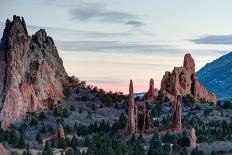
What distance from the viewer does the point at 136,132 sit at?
18962cm

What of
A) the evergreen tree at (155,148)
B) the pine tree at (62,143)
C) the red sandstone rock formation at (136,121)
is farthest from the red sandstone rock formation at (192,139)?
the pine tree at (62,143)

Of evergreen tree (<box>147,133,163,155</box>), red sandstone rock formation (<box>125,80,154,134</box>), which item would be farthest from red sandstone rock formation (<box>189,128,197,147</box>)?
red sandstone rock formation (<box>125,80,154,134</box>)

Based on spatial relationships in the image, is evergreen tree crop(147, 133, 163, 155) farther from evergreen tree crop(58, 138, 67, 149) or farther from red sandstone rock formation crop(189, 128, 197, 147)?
evergreen tree crop(58, 138, 67, 149)

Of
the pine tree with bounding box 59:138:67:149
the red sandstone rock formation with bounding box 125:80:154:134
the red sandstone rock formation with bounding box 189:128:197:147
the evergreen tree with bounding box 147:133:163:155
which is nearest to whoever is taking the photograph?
the evergreen tree with bounding box 147:133:163:155

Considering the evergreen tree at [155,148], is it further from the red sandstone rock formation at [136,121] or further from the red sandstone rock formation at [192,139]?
the red sandstone rock formation at [136,121]

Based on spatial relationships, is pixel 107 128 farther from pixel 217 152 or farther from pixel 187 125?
pixel 217 152

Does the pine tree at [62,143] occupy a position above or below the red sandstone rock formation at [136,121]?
below

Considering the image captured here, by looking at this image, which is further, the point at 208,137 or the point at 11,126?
→ the point at 11,126

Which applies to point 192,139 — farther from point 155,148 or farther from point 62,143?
point 62,143

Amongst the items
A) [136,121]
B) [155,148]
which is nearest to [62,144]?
[155,148]

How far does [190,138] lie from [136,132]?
994 inches

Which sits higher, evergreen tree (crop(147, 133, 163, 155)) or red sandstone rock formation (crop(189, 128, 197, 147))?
red sandstone rock formation (crop(189, 128, 197, 147))

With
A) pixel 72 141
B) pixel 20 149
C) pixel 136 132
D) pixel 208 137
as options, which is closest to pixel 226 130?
pixel 208 137

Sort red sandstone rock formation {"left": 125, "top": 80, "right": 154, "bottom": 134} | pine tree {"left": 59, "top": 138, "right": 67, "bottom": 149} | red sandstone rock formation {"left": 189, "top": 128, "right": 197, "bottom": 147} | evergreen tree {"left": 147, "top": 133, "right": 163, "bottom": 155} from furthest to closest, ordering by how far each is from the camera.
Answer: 1. red sandstone rock formation {"left": 125, "top": 80, "right": 154, "bottom": 134}
2. red sandstone rock formation {"left": 189, "top": 128, "right": 197, "bottom": 147}
3. pine tree {"left": 59, "top": 138, "right": 67, "bottom": 149}
4. evergreen tree {"left": 147, "top": 133, "right": 163, "bottom": 155}
